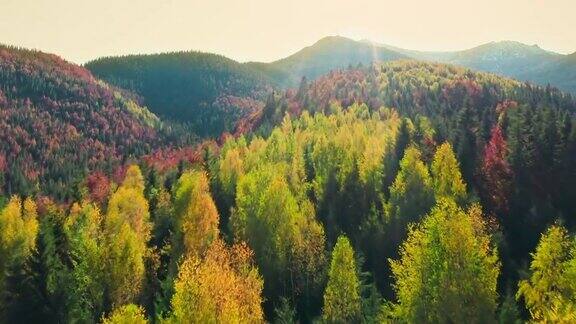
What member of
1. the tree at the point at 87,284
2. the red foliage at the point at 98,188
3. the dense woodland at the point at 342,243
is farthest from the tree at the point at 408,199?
the red foliage at the point at 98,188

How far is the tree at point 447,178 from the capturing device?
244 feet

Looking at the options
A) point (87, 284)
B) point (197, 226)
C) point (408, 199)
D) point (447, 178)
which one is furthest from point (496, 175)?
point (87, 284)

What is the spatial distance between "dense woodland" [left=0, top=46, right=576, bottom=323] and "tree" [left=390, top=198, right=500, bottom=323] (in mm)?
105

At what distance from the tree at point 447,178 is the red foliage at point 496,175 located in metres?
8.32

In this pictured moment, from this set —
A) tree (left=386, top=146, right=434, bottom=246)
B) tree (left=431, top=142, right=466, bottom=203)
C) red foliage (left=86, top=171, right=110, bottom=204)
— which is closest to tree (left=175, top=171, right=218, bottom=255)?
tree (left=386, top=146, right=434, bottom=246)

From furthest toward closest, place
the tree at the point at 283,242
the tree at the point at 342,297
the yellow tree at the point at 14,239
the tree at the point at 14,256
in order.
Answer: the yellow tree at the point at 14,239
the tree at the point at 14,256
the tree at the point at 283,242
the tree at the point at 342,297

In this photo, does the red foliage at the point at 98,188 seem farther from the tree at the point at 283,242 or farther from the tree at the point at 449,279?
the tree at the point at 449,279

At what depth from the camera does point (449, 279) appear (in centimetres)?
4184

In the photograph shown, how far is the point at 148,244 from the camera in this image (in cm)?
8800

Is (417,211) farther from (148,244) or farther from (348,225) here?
(148,244)

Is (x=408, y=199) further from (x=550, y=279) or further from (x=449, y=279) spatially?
(x=449, y=279)

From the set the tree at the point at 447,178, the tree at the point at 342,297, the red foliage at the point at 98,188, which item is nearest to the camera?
the tree at the point at 342,297

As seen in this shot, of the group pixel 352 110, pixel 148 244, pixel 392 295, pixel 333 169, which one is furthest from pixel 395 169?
pixel 352 110

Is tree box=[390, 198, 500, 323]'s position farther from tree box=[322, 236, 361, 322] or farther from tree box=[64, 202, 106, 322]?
tree box=[64, 202, 106, 322]
